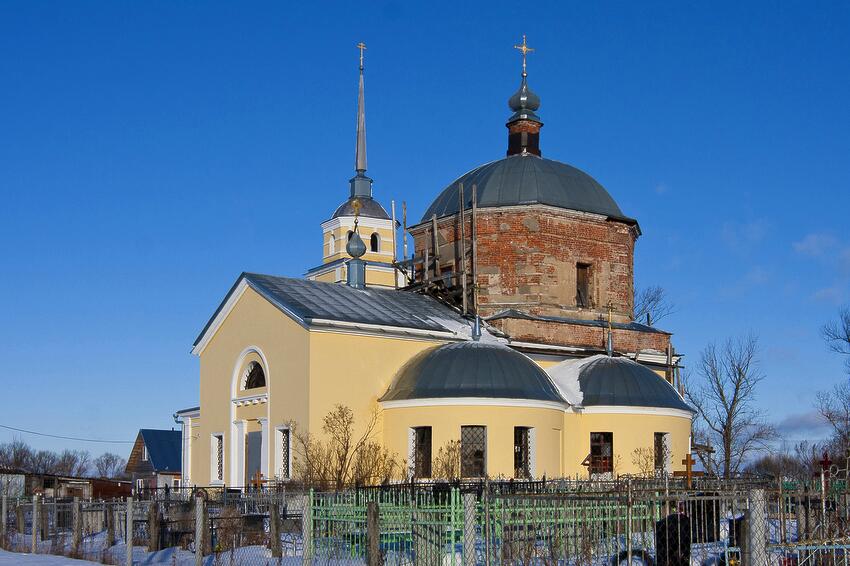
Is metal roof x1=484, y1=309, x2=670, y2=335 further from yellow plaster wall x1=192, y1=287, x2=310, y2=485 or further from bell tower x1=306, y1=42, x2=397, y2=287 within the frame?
bell tower x1=306, y1=42, x2=397, y2=287

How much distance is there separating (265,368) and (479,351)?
5.56 m

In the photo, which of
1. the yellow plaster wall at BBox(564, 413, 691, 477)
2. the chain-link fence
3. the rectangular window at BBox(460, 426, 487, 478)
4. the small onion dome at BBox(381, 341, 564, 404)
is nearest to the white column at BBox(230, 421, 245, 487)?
the small onion dome at BBox(381, 341, 564, 404)

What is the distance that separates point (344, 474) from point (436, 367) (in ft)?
11.2

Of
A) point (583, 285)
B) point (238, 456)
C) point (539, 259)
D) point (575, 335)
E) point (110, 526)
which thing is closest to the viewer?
point (110, 526)

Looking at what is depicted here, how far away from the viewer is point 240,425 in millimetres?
28797

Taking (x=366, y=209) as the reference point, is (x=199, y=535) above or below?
below

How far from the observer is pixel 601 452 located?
28.1m

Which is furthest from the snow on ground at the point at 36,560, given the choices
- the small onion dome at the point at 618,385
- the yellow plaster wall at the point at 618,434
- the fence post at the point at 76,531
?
the small onion dome at the point at 618,385

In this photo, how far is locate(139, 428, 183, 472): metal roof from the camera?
5894cm

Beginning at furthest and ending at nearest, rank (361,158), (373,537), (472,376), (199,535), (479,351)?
(361,158) → (479,351) → (472,376) → (199,535) → (373,537)

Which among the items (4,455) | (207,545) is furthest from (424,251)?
(4,455)

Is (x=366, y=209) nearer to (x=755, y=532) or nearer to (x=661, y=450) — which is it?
(x=661, y=450)

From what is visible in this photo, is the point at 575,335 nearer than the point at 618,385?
No

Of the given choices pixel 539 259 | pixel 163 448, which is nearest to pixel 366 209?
pixel 163 448
